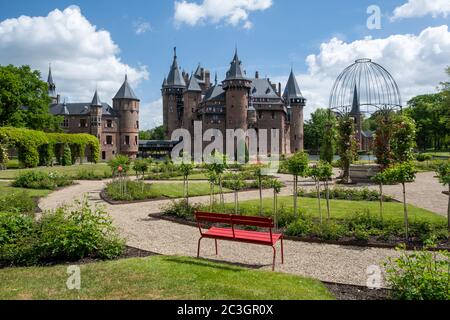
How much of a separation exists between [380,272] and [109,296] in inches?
181

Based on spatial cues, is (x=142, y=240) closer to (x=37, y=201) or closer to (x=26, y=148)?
(x=37, y=201)

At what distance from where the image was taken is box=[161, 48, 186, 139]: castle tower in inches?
2488

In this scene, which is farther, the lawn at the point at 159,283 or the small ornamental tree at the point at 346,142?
the small ornamental tree at the point at 346,142

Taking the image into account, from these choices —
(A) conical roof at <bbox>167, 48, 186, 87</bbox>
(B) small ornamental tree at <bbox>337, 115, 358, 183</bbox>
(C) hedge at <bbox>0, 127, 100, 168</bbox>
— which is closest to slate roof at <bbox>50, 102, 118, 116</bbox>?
(A) conical roof at <bbox>167, 48, 186, 87</bbox>

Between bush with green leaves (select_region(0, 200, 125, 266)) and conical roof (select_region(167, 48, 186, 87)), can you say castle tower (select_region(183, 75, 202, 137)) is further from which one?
bush with green leaves (select_region(0, 200, 125, 266))

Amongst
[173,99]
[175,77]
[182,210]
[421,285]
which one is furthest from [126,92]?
[421,285]

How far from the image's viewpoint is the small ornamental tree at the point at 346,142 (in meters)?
21.1

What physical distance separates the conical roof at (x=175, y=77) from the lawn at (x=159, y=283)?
2346 inches

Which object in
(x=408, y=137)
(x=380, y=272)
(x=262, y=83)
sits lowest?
(x=380, y=272)

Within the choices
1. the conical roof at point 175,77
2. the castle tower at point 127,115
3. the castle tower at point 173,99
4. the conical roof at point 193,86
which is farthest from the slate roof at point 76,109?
the conical roof at point 193,86

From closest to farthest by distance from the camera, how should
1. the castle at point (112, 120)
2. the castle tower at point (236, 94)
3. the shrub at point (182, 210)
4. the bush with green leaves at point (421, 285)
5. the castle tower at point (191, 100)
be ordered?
the bush with green leaves at point (421, 285) → the shrub at point (182, 210) → the castle tower at point (236, 94) → the castle at point (112, 120) → the castle tower at point (191, 100)

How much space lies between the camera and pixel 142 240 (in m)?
8.76

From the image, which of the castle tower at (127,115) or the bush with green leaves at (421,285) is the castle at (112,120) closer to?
the castle tower at (127,115)

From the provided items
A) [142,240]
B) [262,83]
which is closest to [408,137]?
[142,240]
